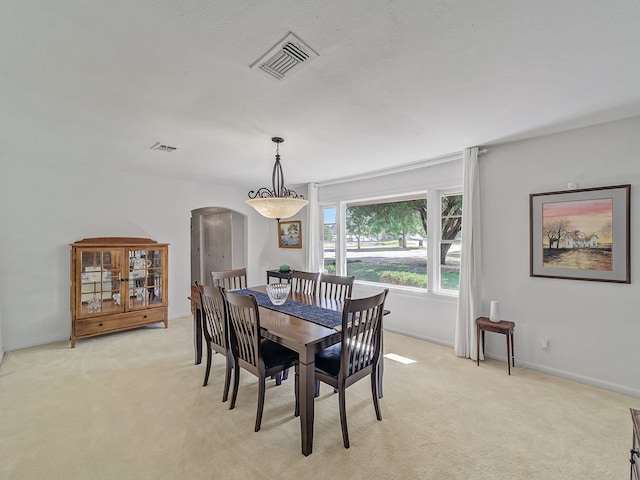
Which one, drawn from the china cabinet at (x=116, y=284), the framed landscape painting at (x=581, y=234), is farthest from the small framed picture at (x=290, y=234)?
the framed landscape painting at (x=581, y=234)

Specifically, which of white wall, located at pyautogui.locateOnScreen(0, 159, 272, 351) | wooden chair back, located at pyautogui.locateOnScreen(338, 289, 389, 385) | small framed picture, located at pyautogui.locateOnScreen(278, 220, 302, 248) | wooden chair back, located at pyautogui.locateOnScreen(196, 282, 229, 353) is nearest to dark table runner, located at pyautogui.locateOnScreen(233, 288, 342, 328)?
wooden chair back, located at pyautogui.locateOnScreen(338, 289, 389, 385)

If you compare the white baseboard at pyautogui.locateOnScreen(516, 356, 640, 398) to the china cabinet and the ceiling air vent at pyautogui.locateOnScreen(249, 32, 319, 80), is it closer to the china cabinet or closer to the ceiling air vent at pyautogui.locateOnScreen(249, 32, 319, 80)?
the ceiling air vent at pyautogui.locateOnScreen(249, 32, 319, 80)

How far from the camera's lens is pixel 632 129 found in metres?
2.55

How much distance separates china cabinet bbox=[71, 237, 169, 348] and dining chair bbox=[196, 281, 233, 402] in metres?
2.07

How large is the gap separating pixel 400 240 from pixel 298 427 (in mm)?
3106

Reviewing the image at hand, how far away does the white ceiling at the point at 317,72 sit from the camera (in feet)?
4.41

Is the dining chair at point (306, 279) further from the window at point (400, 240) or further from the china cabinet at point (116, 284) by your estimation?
the china cabinet at point (116, 284)

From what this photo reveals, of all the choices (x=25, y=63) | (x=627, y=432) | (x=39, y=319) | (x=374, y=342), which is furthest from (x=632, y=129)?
(x=39, y=319)

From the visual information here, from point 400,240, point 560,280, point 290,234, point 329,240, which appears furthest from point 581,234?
point 290,234

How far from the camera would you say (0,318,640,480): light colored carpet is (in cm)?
177

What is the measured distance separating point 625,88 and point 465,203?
1607 millimetres

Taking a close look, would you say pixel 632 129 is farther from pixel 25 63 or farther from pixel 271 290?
pixel 25 63

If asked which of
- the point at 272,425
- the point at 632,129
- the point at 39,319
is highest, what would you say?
the point at 632,129

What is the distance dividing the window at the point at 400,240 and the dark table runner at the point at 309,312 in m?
2.03
